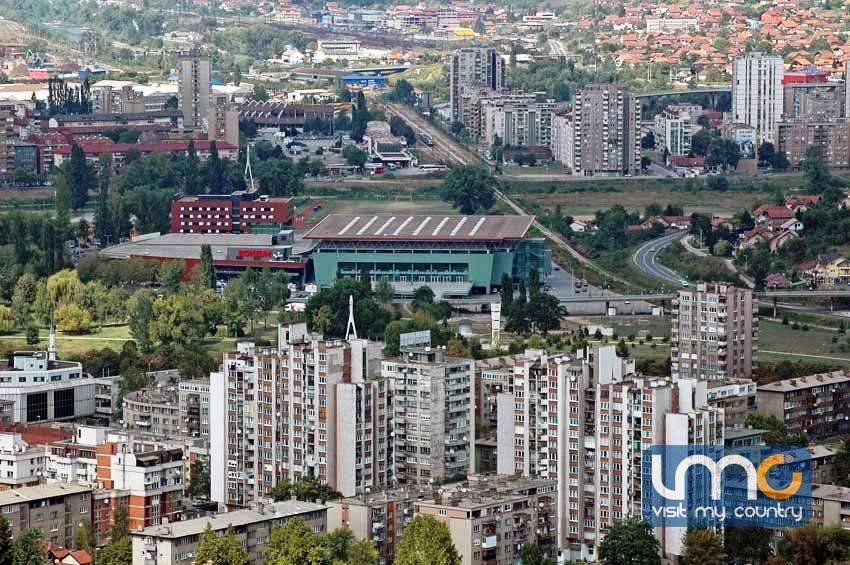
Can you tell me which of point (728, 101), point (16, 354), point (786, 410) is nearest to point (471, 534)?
point (786, 410)

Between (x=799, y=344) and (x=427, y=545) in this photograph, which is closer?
(x=427, y=545)

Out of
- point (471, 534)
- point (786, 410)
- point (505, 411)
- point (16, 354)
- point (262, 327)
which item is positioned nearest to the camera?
point (471, 534)

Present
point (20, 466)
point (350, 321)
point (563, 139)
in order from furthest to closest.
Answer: point (563, 139), point (350, 321), point (20, 466)

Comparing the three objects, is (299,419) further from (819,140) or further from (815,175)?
(819,140)

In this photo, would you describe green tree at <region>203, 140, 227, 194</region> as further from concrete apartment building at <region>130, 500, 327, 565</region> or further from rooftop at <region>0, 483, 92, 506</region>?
concrete apartment building at <region>130, 500, 327, 565</region>

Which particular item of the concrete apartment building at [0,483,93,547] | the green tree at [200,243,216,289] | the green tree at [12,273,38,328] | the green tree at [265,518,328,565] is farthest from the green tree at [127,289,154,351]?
the green tree at [265,518,328,565]

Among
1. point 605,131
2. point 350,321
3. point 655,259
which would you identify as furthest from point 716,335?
point 605,131

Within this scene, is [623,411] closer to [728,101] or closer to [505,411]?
[505,411]
